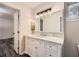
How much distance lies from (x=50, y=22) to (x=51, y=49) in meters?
0.51

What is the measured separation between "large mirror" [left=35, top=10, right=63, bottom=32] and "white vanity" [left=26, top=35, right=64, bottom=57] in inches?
8.6

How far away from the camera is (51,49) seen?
1425 millimetres

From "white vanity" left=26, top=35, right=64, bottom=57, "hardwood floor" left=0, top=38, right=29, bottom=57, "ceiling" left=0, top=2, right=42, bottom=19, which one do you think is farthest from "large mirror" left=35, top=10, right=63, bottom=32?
"hardwood floor" left=0, top=38, right=29, bottom=57

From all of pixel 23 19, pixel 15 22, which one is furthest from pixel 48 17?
pixel 15 22

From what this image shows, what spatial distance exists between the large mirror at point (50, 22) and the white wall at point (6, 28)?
20.5 inches

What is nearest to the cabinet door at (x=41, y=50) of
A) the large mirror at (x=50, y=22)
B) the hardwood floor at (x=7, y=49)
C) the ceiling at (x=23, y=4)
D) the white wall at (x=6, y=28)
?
the hardwood floor at (x=7, y=49)

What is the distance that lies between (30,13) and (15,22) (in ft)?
1.03

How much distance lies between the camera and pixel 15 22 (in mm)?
1515

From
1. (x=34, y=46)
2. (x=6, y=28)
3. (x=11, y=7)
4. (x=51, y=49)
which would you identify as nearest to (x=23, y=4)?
(x=11, y=7)

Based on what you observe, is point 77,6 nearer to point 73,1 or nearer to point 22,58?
point 73,1

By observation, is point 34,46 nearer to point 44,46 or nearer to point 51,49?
point 44,46

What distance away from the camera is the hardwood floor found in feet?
4.88

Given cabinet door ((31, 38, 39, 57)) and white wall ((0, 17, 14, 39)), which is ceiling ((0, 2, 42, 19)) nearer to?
white wall ((0, 17, 14, 39))

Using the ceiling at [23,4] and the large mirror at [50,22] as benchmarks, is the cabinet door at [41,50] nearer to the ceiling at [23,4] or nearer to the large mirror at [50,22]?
the large mirror at [50,22]
